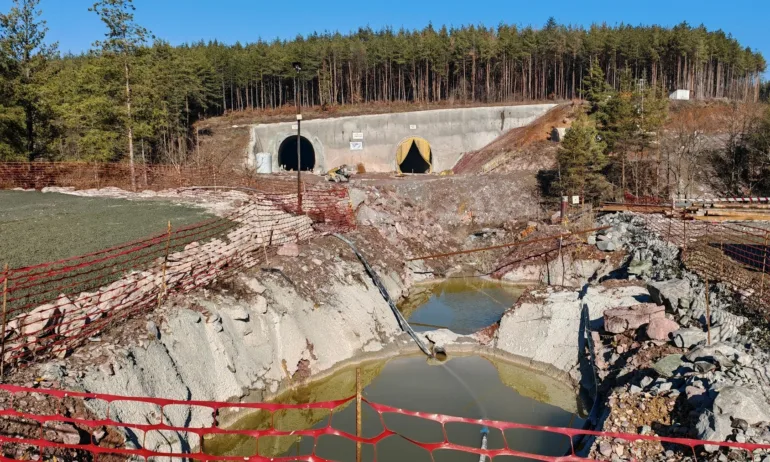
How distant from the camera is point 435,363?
15148mm

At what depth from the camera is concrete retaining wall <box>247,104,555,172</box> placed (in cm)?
4838

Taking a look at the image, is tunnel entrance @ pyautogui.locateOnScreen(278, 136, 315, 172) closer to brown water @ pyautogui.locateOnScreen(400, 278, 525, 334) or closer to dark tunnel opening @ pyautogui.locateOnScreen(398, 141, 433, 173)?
dark tunnel opening @ pyautogui.locateOnScreen(398, 141, 433, 173)

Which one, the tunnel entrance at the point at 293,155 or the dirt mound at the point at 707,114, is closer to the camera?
the dirt mound at the point at 707,114

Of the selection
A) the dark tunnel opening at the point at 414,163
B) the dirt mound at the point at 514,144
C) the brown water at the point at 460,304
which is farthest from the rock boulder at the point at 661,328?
the dark tunnel opening at the point at 414,163

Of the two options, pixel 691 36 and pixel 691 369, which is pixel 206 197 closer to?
pixel 691 369

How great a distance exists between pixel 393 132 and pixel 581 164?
73.8ft

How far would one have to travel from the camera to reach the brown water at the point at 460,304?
1889 centimetres

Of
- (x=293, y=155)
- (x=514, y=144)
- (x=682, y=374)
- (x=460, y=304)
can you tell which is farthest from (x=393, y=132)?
(x=682, y=374)

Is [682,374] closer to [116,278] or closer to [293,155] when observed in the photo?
[116,278]

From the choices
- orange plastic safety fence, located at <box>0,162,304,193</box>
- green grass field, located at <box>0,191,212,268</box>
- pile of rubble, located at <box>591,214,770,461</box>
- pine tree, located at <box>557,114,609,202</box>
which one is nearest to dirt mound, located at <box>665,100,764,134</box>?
pine tree, located at <box>557,114,609,202</box>

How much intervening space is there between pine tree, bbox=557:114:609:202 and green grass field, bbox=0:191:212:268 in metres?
20.9

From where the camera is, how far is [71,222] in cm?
1723

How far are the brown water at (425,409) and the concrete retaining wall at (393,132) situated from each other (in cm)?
3542

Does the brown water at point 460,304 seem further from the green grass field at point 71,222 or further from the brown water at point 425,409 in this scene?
the green grass field at point 71,222
